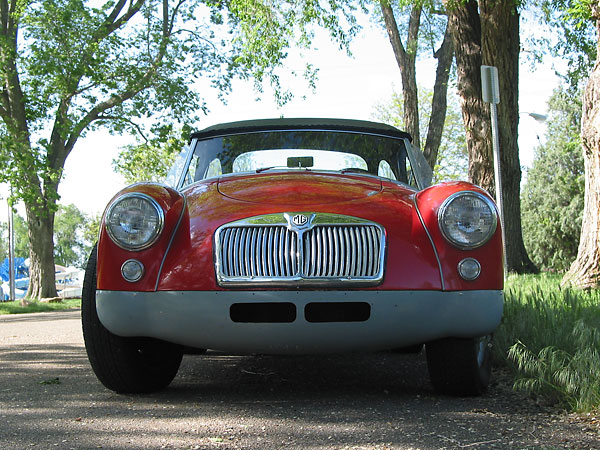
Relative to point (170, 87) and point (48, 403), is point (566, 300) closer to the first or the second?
point (48, 403)

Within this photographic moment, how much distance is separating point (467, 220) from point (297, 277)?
35.1 inches

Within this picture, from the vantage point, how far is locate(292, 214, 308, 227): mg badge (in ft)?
11.6

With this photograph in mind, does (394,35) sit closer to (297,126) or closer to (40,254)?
(40,254)

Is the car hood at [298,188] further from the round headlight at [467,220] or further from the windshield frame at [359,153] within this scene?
the windshield frame at [359,153]

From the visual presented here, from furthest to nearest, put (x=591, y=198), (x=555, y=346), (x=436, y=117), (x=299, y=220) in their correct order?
(x=436, y=117) < (x=591, y=198) < (x=555, y=346) < (x=299, y=220)

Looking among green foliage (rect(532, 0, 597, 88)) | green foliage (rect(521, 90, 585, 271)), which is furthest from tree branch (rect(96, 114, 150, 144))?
green foliage (rect(521, 90, 585, 271))

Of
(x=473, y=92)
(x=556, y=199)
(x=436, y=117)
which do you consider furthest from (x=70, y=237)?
(x=473, y=92)

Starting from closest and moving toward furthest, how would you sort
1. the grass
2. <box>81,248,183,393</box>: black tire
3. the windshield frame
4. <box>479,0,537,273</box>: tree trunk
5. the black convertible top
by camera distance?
<box>81,248,183,393</box>: black tire → the windshield frame → the black convertible top → <box>479,0,537,273</box>: tree trunk → the grass

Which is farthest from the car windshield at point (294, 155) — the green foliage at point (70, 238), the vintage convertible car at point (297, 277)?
the green foliage at point (70, 238)

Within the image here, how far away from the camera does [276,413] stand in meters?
3.41

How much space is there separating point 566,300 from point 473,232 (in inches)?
85.5

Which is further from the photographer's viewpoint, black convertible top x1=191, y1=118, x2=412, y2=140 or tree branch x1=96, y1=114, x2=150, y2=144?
tree branch x1=96, y1=114, x2=150, y2=144

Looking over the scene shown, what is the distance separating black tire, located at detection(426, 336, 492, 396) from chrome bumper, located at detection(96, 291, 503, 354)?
0.14 metres

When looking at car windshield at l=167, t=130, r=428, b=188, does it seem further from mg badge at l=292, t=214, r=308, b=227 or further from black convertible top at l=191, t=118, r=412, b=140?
mg badge at l=292, t=214, r=308, b=227
